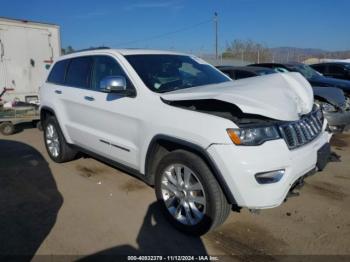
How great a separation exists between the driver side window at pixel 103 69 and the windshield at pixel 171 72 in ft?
0.63

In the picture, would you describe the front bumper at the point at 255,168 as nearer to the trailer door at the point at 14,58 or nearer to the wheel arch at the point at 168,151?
the wheel arch at the point at 168,151

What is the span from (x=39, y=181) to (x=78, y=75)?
1.68 m

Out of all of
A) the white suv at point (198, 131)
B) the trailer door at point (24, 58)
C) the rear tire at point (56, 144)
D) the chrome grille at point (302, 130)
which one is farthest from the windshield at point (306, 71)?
the trailer door at point (24, 58)

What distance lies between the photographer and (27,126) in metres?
9.96

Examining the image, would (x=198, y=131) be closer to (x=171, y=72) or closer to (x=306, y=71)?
(x=171, y=72)

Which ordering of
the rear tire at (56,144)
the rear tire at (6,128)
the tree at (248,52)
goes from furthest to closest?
the tree at (248,52), the rear tire at (6,128), the rear tire at (56,144)

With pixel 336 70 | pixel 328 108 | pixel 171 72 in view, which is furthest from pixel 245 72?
pixel 336 70

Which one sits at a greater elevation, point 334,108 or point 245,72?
point 245,72

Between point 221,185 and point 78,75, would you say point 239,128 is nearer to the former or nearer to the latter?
point 221,185

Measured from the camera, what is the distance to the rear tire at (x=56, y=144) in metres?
5.58

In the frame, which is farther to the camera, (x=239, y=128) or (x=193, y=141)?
(x=193, y=141)

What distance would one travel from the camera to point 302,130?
3277 mm

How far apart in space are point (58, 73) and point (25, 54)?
431 centimetres

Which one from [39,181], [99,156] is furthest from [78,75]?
[39,181]
